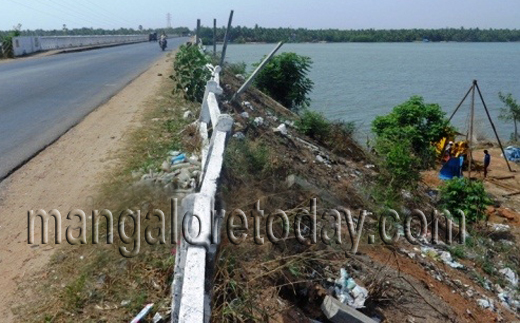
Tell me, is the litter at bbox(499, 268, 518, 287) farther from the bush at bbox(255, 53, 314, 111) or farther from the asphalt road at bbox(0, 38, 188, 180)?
the bush at bbox(255, 53, 314, 111)

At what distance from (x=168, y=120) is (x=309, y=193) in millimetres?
3354

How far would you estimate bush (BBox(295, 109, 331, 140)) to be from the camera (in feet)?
37.4

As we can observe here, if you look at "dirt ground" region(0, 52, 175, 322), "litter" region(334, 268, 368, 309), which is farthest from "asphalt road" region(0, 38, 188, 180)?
"litter" region(334, 268, 368, 309)

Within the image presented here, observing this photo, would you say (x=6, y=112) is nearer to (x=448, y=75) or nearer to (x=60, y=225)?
(x=60, y=225)

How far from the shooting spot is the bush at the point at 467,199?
10.1 meters

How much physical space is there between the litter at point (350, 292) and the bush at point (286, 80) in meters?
12.3

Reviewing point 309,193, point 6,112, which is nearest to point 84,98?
point 6,112

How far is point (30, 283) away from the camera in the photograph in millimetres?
3863

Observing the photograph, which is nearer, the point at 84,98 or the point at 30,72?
the point at 84,98

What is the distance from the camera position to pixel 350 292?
15.6ft

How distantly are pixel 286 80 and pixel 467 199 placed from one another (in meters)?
8.06

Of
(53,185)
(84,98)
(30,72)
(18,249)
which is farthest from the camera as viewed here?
(30,72)

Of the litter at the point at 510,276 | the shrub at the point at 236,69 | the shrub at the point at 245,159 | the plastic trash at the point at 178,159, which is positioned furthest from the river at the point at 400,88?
the plastic trash at the point at 178,159

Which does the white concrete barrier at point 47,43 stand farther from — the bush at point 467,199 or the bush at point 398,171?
the bush at point 467,199
